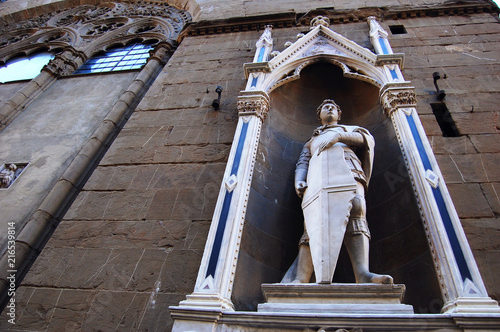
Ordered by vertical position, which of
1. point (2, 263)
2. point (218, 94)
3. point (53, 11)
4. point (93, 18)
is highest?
point (53, 11)

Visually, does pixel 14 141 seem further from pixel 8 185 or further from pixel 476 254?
pixel 476 254

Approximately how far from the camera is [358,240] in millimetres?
4062

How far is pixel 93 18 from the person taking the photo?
14.4 m

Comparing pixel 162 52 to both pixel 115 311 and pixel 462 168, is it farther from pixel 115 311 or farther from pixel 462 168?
pixel 462 168

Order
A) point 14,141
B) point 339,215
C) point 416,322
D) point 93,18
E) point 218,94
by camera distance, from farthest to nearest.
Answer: point 93,18 → point 14,141 → point 218,94 → point 339,215 → point 416,322

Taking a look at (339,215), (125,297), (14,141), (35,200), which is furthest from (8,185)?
(339,215)

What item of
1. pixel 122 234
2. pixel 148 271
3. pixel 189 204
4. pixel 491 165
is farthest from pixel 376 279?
pixel 122 234

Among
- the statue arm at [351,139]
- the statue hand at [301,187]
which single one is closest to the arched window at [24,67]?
the statue hand at [301,187]

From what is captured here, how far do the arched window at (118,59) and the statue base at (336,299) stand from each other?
27.3ft

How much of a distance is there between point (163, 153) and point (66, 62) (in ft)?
21.0

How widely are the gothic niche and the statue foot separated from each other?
0.72 meters

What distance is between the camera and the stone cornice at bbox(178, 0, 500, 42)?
9.02 meters

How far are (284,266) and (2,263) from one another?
380 centimetres

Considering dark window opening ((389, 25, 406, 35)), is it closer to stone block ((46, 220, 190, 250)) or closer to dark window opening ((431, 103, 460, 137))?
dark window opening ((431, 103, 460, 137))
